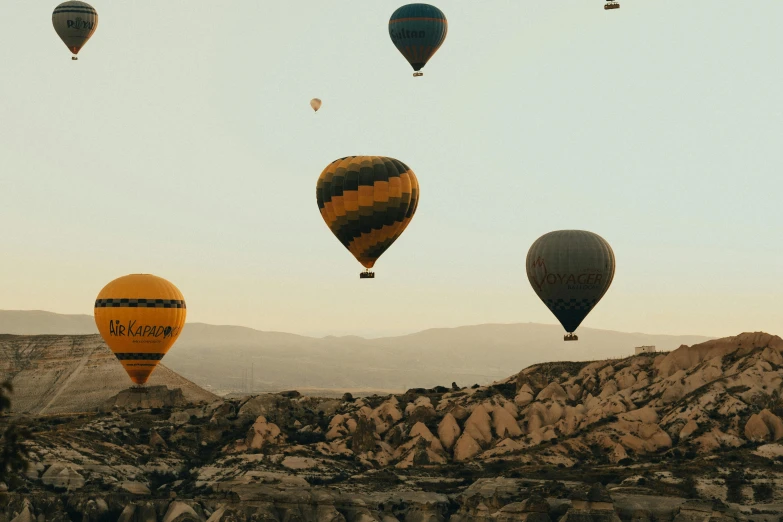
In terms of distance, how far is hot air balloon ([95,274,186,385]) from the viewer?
529 ft

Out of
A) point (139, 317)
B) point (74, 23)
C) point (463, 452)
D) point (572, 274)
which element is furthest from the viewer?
point (74, 23)

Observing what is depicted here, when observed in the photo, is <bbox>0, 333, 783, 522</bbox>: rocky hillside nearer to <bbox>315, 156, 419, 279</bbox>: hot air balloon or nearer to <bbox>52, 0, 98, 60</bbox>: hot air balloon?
<bbox>315, 156, 419, 279</bbox>: hot air balloon

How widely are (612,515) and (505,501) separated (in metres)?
12.7

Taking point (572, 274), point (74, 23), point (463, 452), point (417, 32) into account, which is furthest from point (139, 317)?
point (572, 274)

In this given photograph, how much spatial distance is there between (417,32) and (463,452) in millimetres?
45383

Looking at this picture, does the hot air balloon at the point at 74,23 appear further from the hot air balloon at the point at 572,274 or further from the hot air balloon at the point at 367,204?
the hot air balloon at the point at 572,274

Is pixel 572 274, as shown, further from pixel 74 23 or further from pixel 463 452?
pixel 74 23

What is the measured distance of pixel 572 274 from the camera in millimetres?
137625

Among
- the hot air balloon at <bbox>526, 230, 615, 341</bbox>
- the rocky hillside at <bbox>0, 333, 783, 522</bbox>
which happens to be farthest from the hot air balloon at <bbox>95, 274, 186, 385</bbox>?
the hot air balloon at <bbox>526, 230, 615, 341</bbox>

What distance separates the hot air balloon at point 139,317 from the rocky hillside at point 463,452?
8.20 meters

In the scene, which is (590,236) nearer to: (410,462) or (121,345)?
(410,462)

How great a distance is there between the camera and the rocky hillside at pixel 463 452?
430ft

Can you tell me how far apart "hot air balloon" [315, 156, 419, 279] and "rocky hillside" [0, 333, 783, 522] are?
2607cm

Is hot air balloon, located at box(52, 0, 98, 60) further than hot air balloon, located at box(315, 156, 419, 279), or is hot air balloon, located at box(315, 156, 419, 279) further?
hot air balloon, located at box(52, 0, 98, 60)
